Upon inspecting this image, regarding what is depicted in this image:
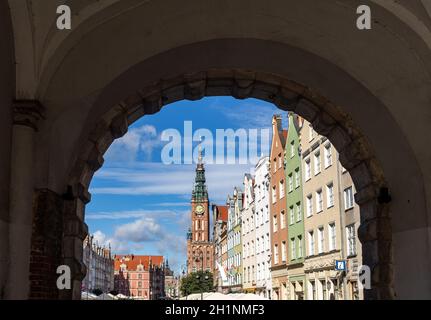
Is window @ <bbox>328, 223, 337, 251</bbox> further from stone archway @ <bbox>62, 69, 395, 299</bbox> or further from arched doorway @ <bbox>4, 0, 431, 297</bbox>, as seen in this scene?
arched doorway @ <bbox>4, 0, 431, 297</bbox>

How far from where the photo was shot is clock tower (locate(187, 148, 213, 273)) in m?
133

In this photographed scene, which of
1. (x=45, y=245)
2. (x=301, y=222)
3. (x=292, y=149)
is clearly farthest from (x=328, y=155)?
(x=45, y=245)

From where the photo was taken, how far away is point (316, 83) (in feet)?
28.7

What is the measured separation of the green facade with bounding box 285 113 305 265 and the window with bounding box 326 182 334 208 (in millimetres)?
4295

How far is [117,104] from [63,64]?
1023mm

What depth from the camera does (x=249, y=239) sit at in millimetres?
51438

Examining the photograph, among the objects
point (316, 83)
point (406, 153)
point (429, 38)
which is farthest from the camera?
point (316, 83)

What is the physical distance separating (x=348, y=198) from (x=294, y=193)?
9008 mm

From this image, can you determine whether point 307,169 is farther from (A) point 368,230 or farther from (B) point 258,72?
(A) point 368,230

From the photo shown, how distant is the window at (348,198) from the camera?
2589 centimetres

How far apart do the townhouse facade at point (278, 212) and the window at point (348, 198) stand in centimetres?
1048
